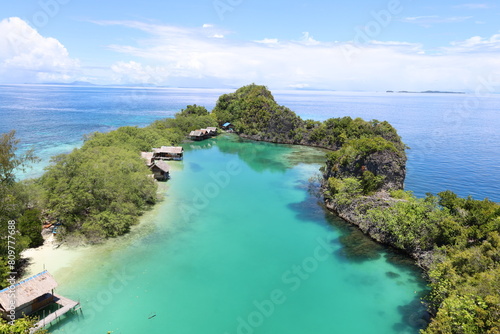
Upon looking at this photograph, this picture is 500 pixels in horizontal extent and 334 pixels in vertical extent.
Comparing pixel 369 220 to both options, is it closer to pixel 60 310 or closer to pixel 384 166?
pixel 384 166

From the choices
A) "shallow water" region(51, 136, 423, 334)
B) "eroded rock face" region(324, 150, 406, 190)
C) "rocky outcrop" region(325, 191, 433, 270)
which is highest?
"eroded rock face" region(324, 150, 406, 190)

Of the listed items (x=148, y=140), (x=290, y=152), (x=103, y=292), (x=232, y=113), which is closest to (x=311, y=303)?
(x=103, y=292)

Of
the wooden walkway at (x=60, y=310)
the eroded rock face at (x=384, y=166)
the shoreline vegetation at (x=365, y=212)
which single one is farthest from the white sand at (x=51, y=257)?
the eroded rock face at (x=384, y=166)

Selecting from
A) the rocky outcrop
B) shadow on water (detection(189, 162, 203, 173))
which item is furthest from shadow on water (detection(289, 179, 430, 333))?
shadow on water (detection(189, 162, 203, 173))

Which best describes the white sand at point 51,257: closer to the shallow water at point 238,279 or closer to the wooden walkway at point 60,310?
the shallow water at point 238,279

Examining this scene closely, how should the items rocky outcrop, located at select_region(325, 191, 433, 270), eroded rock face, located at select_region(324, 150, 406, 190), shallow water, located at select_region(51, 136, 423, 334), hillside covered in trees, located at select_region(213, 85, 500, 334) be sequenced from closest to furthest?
1. hillside covered in trees, located at select_region(213, 85, 500, 334)
2. shallow water, located at select_region(51, 136, 423, 334)
3. rocky outcrop, located at select_region(325, 191, 433, 270)
4. eroded rock face, located at select_region(324, 150, 406, 190)

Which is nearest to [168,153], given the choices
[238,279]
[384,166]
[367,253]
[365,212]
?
[384,166]

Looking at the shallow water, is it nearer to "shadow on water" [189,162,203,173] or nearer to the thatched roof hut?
"shadow on water" [189,162,203,173]
